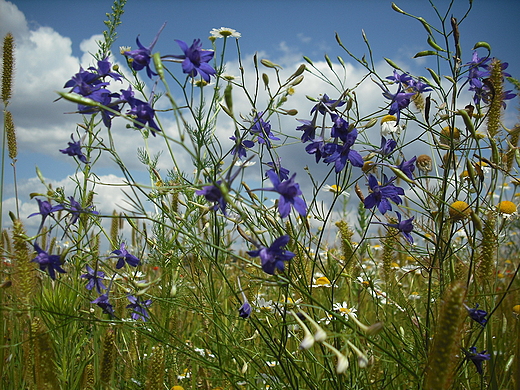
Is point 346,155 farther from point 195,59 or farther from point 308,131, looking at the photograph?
point 195,59

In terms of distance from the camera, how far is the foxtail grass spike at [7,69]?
2.74 meters

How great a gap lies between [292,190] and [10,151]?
257 cm

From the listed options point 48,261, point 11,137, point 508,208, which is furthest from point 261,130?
point 11,137

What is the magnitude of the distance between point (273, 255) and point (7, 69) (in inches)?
108

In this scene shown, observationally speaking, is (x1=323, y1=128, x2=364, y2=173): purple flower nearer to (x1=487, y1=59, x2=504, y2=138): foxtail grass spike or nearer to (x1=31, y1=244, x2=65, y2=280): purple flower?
(x1=487, y1=59, x2=504, y2=138): foxtail grass spike

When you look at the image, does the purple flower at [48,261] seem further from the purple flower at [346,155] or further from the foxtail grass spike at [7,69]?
the foxtail grass spike at [7,69]

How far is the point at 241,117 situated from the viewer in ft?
5.62

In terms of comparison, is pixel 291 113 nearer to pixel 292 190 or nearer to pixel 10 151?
pixel 292 190

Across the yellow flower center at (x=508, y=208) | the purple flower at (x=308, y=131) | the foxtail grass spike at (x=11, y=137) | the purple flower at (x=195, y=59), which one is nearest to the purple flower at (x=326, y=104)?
the purple flower at (x=308, y=131)

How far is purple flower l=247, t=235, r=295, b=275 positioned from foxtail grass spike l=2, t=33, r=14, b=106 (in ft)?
8.53

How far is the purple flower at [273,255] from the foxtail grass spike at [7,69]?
2.60 meters

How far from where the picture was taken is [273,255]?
1.02 metres

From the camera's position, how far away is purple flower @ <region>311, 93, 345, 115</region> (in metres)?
1.45

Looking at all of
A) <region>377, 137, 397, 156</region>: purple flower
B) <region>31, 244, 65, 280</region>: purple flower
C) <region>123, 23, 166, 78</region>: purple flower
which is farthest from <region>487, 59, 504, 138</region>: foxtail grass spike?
<region>31, 244, 65, 280</region>: purple flower
